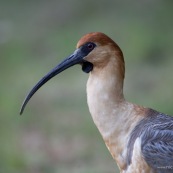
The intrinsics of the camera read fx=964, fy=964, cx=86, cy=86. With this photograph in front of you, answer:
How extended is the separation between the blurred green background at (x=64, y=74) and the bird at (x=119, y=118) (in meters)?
2.90

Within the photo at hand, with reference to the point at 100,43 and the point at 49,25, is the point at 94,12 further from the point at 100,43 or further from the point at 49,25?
the point at 100,43

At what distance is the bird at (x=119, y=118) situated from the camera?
8.96 m

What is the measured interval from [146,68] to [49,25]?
218 inches

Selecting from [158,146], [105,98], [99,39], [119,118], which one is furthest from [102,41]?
[158,146]

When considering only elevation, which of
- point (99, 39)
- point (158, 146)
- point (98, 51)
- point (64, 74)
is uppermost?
point (99, 39)

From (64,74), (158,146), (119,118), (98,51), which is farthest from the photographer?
(64,74)

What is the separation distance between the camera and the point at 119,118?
30.3ft

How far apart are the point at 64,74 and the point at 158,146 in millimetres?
10559

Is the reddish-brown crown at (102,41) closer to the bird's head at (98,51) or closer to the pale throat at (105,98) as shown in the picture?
the bird's head at (98,51)

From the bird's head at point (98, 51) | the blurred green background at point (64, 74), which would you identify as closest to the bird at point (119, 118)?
the bird's head at point (98, 51)

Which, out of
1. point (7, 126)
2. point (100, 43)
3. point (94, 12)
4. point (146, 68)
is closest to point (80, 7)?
point (94, 12)

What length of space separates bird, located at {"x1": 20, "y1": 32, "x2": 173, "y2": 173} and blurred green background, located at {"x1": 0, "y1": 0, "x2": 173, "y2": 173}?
114 inches

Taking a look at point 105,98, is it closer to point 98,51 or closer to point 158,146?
point 98,51

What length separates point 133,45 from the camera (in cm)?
2003
